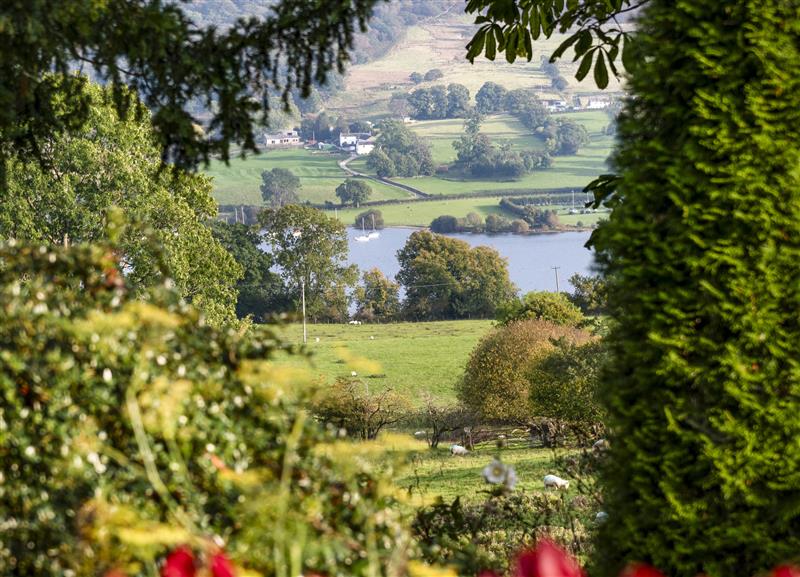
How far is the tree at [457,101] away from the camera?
108m

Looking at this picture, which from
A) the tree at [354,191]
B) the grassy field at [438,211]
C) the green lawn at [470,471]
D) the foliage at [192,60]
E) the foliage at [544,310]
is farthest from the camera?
the tree at [354,191]

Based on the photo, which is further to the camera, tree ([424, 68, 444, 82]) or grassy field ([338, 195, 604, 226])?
tree ([424, 68, 444, 82])

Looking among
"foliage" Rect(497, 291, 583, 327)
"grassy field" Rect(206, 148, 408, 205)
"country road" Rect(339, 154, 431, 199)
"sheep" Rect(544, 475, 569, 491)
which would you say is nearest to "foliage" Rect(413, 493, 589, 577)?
"sheep" Rect(544, 475, 569, 491)

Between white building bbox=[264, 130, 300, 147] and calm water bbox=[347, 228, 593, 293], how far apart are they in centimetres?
2558

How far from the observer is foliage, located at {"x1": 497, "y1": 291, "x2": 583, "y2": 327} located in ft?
93.5

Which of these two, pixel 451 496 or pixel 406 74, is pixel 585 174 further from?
pixel 451 496

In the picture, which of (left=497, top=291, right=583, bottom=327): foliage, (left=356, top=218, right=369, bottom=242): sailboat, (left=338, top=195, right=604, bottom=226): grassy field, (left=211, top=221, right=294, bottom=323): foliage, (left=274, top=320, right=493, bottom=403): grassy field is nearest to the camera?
(left=497, top=291, right=583, bottom=327): foliage

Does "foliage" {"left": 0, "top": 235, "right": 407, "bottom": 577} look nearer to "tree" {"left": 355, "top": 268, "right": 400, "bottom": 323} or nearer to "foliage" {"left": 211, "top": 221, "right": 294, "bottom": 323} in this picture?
"foliage" {"left": 211, "top": 221, "right": 294, "bottom": 323}

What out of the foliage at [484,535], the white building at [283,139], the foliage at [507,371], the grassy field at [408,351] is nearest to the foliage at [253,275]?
the grassy field at [408,351]

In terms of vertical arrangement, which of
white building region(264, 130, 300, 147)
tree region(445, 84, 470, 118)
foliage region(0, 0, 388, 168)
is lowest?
white building region(264, 130, 300, 147)

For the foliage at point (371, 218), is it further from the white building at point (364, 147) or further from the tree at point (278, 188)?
the white building at point (364, 147)

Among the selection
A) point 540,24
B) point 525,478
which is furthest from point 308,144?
point 540,24

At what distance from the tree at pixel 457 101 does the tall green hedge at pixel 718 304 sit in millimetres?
106815

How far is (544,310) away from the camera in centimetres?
2902
